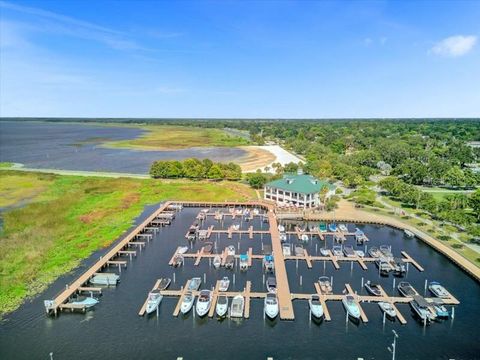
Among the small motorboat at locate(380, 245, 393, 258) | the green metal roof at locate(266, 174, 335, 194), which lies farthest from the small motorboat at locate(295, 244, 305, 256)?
the green metal roof at locate(266, 174, 335, 194)

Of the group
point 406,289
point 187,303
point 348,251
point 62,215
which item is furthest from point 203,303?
point 62,215

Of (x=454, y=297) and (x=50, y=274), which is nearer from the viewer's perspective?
(x=454, y=297)

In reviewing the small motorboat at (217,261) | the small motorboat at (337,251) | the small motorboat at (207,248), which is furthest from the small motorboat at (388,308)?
the small motorboat at (207,248)

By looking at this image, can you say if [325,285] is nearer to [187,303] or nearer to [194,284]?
[194,284]

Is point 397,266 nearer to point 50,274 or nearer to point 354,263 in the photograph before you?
point 354,263

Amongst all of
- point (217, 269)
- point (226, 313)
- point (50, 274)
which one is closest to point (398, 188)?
point (217, 269)

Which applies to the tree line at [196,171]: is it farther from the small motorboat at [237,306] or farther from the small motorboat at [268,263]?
the small motorboat at [237,306]
